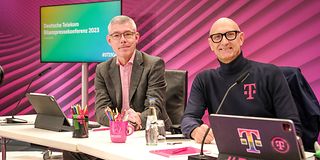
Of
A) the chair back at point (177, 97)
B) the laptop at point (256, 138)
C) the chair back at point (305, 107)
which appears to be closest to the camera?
the laptop at point (256, 138)

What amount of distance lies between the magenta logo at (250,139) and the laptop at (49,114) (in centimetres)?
141

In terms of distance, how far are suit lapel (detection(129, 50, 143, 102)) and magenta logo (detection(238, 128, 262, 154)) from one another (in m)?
1.62

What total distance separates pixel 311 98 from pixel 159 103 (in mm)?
1021

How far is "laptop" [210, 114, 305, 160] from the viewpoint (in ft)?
5.11

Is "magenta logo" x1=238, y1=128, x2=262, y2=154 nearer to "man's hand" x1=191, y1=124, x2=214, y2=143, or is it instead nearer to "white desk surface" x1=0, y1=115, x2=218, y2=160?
"white desk surface" x1=0, y1=115, x2=218, y2=160

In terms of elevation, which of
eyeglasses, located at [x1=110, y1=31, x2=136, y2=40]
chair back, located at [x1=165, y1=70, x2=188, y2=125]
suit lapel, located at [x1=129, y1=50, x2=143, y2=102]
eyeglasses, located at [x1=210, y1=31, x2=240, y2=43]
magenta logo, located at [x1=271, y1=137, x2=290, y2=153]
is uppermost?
eyeglasses, located at [x1=110, y1=31, x2=136, y2=40]

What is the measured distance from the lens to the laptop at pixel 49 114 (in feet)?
9.19

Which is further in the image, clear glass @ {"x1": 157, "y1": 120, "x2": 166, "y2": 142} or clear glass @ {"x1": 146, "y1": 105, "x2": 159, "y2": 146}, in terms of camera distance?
clear glass @ {"x1": 157, "y1": 120, "x2": 166, "y2": 142}

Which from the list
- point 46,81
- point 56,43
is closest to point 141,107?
point 56,43

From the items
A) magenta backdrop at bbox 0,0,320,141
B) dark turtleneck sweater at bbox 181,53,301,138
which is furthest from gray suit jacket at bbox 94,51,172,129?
magenta backdrop at bbox 0,0,320,141

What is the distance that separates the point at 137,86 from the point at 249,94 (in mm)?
976

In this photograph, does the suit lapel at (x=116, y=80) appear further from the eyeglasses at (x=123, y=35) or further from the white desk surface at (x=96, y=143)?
the white desk surface at (x=96, y=143)

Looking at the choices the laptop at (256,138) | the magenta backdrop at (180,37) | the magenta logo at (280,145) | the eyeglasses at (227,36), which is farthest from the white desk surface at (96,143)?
the magenta backdrop at (180,37)

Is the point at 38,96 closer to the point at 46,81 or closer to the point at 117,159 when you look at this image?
the point at 117,159
